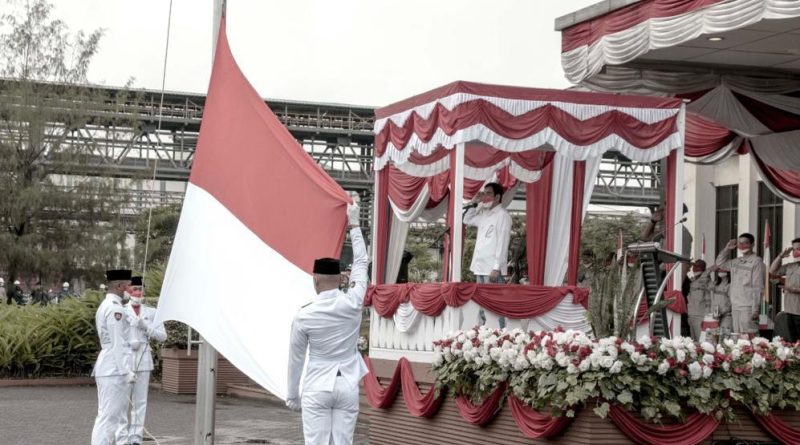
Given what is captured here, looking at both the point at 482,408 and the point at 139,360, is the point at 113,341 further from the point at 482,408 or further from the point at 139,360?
the point at 482,408

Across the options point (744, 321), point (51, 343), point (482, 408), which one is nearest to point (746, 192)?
point (744, 321)

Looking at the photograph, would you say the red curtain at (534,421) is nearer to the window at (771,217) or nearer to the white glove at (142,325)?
the white glove at (142,325)

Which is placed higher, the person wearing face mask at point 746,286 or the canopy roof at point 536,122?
the canopy roof at point 536,122

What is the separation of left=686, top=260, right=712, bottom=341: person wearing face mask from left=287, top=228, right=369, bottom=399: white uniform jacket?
947cm

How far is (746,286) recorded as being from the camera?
57.8ft

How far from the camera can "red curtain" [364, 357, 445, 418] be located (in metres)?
14.9

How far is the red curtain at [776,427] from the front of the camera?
41.5 ft

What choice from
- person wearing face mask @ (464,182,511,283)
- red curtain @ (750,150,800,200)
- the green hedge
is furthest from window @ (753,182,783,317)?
person wearing face mask @ (464,182,511,283)

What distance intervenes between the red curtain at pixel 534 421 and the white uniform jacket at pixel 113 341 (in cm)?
505

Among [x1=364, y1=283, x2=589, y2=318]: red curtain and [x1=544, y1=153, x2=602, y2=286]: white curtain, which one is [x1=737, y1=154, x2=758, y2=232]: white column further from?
[x1=364, y1=283, x2=589, y2=318]: red curtain

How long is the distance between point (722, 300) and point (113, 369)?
8115mm

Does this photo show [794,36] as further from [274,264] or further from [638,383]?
[274,264]

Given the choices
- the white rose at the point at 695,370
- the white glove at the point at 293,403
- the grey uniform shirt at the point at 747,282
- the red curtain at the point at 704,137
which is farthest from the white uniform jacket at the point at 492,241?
the white glove at the point at 293,403

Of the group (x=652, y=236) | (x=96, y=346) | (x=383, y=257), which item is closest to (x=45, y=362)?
(x=96, y=346)
